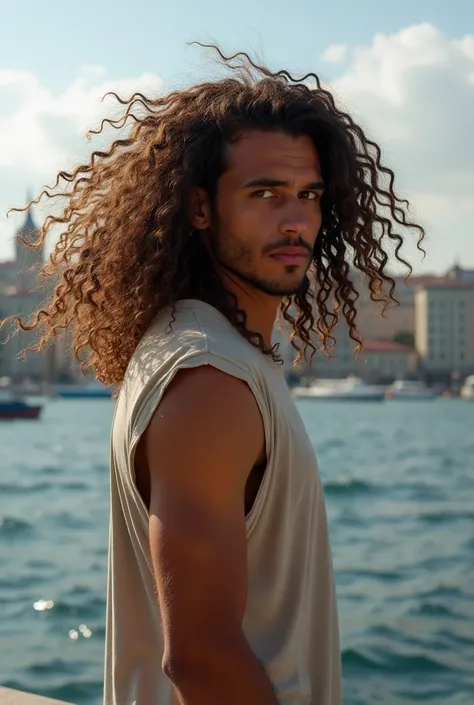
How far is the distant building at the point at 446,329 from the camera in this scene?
91.4 m

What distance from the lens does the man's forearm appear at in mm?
1170

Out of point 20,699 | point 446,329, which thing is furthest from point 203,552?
point 446,329

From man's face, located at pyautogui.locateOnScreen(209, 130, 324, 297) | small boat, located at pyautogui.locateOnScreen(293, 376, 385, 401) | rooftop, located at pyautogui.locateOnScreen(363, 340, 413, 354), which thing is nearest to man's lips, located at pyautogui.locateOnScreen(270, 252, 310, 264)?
man's face, located at pyautogui.locateOnScreen(209, 130, 324, 297)

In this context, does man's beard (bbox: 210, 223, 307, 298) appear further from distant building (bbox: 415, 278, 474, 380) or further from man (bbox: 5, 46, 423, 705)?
distant building (bbox: 415, 278, 474, 380)

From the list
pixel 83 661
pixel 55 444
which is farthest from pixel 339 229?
pixel 55 444

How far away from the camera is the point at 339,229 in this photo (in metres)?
1.72

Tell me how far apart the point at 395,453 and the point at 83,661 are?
73.9 feet

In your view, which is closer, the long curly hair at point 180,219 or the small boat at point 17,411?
the long curly hair at point 180,219

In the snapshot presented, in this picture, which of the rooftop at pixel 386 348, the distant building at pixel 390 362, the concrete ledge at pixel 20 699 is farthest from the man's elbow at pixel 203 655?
the distant building at pixel 390 362

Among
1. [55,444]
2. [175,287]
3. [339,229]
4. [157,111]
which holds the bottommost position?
[55,444]

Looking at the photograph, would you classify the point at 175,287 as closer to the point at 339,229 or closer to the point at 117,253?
Result: the point at 117,253

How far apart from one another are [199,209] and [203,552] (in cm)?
52

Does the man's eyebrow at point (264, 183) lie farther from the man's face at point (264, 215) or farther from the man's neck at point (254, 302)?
the man's neck at point (254, 302)

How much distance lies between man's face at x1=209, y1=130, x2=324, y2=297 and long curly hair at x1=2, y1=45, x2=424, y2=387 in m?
0.02
